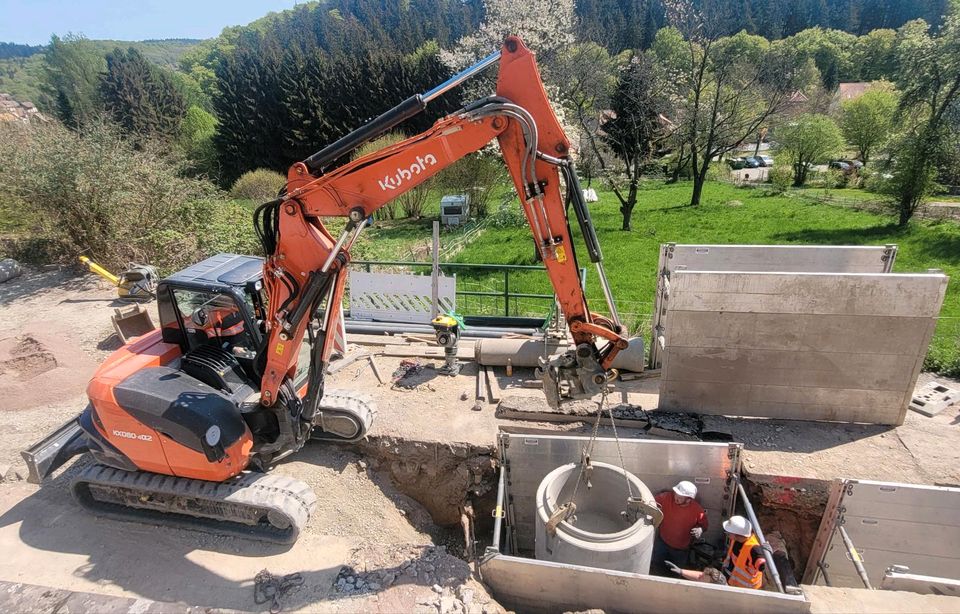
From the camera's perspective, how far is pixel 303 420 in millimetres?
6266

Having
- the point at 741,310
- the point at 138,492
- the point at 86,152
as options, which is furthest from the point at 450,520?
the point at 86,152

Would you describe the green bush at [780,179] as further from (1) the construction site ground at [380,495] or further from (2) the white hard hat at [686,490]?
(2) the white hard hat at [686,490]

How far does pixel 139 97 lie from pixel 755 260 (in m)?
41.7

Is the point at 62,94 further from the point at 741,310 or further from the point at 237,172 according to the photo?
the point at 741,310

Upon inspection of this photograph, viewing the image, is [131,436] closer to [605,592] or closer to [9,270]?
[605,592]

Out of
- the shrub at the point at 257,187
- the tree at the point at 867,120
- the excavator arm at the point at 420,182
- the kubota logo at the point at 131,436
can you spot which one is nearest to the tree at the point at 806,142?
the tree at the point at 867,120

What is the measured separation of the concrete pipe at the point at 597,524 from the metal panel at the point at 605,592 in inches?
13.9

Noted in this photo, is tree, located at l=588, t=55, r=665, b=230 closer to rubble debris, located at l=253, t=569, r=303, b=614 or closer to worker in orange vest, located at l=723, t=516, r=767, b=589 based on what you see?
worker in orange vest, located at l=723, t=516, r=767, b=589

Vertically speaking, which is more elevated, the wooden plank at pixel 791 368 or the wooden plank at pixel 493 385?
the wooden plank at pixel 791 368

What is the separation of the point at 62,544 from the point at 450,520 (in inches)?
184

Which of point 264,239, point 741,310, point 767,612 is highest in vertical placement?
point 264,239

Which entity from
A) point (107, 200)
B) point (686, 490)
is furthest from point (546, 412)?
point (107, 200)

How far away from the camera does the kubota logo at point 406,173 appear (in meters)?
5.09

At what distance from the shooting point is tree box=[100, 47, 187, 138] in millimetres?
33750
